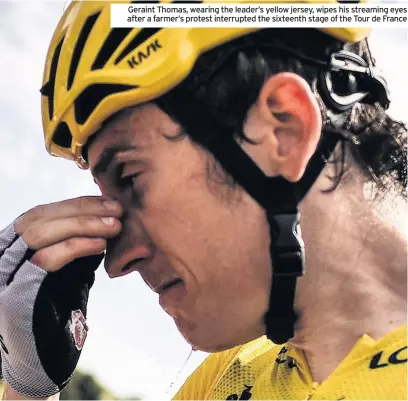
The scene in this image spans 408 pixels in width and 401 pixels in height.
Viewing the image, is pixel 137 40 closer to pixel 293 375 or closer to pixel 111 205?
pixel 111 205

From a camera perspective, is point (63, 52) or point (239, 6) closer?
point (239, 6)

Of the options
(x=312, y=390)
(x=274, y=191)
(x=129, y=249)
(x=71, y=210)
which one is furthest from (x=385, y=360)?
(x=71, y=210)

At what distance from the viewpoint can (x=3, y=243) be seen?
8.00 ft

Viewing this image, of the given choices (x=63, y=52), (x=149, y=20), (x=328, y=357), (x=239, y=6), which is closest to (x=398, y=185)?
(x=328, y=357)

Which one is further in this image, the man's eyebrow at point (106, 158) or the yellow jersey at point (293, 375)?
the man's eyebrow at point (106, 158)

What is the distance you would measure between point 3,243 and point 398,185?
1.48m

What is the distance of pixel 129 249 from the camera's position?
2148mm

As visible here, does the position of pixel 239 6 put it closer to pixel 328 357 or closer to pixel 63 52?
pixel 63 52

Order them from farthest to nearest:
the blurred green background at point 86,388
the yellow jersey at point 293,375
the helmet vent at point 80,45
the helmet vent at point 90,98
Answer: the blurred green background at point 86,388
the helmet vent at point 80,45
the helmet vent at point 90,98
the yellow jersey at point 293,375

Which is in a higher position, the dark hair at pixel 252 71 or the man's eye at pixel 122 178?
the dark hair at pixel 252 71

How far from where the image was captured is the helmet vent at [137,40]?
2023 mm

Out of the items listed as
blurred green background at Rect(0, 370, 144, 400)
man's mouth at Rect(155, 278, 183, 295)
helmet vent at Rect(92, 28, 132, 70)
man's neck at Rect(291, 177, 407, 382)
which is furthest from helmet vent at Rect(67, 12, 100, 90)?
blurred green background at Rect(0, 370, 144, 400)

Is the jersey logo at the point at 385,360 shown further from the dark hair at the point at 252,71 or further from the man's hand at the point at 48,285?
the man's hand at the point at 48,285

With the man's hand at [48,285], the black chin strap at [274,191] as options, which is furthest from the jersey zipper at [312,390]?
the man's hand at [48,285]
